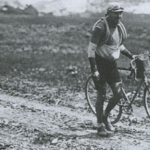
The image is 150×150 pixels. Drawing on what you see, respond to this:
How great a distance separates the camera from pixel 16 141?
5.02 metres

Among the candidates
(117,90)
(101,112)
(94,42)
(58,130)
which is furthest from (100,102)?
(94,42)

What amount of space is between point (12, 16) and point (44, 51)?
22.2 meters

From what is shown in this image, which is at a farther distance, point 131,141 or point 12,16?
point 12,16

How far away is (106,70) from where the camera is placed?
5.18 metres

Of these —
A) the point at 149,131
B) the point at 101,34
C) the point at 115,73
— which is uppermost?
the point at 101,34

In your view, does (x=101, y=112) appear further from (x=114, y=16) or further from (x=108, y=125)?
(x=114, y=16)

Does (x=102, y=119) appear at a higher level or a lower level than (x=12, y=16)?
lower

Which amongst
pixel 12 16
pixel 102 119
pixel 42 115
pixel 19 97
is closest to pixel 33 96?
pixel 19 97

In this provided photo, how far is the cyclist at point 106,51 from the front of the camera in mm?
4824

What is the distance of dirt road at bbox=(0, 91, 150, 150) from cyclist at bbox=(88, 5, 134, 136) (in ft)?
1.08

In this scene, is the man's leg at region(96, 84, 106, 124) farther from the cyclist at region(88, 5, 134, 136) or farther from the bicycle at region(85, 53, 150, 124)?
the bicycle at region(85, 53, 150, 124)

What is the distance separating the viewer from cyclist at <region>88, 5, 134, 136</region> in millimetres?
4824

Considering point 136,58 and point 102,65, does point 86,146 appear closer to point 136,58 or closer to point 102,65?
point 102,65

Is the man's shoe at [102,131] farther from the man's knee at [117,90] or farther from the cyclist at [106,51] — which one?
the man's knee at [117,90]
